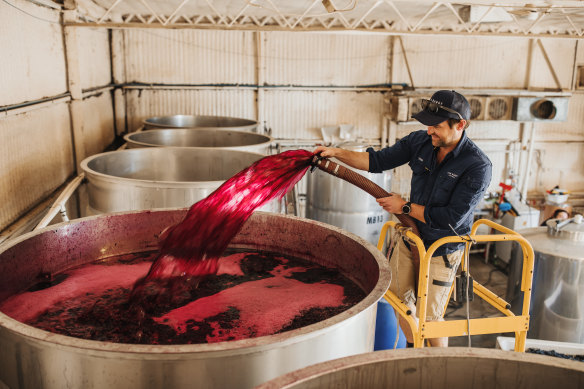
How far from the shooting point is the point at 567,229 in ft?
15.4

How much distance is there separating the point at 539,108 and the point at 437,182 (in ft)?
22.2

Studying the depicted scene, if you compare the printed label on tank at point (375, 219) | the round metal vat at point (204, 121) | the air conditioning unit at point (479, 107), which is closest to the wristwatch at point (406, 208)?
the printed label on tank at point (375, 219)

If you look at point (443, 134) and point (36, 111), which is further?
point (36, 111)

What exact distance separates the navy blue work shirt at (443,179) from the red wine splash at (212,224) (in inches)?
37.6

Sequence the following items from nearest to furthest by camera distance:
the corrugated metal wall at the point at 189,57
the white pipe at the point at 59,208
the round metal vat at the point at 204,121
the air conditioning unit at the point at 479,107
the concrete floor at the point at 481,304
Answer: the white pipe at the point at 59,208 < the concrete floor at the point at 481,304 < the round metal vat at the point at 204,121 < the corrugated metal wall at the point at 189,57 < the air conditioning unit at the point at 479,107

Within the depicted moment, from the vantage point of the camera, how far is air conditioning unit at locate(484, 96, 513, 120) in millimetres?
8492

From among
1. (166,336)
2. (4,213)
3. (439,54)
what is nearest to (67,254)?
(166,336)

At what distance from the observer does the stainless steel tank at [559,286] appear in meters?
4.44

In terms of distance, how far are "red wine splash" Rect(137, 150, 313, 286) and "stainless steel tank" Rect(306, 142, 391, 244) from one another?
2910 millimetres

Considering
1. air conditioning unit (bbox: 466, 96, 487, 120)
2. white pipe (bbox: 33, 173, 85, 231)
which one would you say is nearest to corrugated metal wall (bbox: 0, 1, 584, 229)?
air conditioning unit (bbox: 466, 96, 487, 120)

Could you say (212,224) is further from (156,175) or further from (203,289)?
(156,175)

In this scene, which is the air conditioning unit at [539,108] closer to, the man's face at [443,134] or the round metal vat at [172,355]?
the man's face at [443,134]

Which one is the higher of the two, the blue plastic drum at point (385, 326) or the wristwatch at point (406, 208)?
the wristwatch at point (406, 208)

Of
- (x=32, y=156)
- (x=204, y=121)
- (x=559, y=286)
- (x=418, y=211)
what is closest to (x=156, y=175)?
(x=32, y=156)
